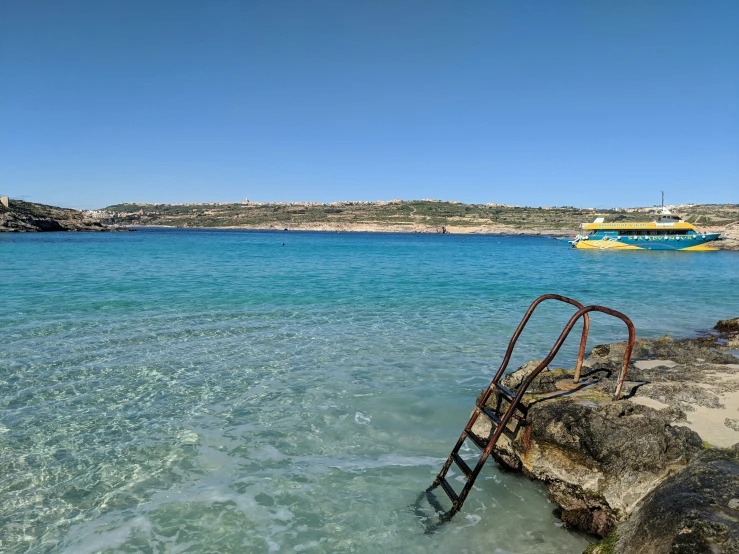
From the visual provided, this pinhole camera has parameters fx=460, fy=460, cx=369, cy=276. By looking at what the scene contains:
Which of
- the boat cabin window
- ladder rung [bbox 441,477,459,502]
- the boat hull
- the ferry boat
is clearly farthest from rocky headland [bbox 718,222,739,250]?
ladder rung [bbox 441,477,459,502]

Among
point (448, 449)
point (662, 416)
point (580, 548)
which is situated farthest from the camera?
point (448, 449)

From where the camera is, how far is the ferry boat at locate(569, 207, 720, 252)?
220 ft

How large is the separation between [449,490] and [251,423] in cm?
359

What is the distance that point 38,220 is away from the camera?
4075 inches

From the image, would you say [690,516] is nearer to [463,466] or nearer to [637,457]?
[637,457]

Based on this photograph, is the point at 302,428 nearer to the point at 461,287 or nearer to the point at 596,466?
the point at 596,466

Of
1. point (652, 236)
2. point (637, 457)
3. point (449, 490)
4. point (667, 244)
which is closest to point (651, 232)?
point (652, 236)

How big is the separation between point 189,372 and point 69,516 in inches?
192

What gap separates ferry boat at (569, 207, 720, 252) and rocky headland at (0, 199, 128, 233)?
11288 cm

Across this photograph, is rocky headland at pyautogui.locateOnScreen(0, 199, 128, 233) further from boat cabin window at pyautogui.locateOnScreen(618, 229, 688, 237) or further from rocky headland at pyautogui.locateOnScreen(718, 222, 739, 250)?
rocky headland at pyautogui.locateOnScreen(718, 222, 739, 250)

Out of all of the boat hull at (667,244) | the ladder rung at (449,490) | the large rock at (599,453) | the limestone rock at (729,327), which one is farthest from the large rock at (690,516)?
the boat hull at (667,244)

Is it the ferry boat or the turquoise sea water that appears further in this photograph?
the ferry boat

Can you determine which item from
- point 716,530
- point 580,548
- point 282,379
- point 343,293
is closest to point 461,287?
point 343,293

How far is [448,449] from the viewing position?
6828 mm
